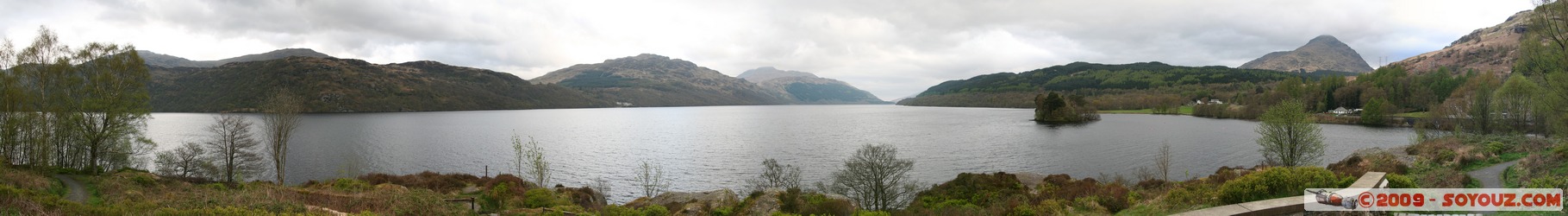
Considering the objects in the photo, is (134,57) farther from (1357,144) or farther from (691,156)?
(1357,144)

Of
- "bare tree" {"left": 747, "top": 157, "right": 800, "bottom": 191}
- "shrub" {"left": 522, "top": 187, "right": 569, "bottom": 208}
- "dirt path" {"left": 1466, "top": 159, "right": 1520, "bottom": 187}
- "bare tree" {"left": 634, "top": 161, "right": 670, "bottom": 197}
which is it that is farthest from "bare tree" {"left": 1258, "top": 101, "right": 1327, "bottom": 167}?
"shrub" {"left": 522, "top": 187, "right": 569, "bottom": 208}

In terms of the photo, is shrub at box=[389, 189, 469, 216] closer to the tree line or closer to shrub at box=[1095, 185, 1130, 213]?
shrub at box=[1095, 185, 1130, 213]

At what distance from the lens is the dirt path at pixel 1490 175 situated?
761 inches

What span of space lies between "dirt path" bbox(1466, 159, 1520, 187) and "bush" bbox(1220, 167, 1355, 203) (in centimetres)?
803

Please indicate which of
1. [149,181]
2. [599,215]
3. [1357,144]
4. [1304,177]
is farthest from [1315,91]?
[149,181]

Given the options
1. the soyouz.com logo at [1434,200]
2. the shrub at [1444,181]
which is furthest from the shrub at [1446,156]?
the soyouz.com logo at [1434,200]

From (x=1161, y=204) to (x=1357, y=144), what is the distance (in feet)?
269

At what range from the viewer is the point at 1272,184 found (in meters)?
15.3

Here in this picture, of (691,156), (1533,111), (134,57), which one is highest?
(134,57)

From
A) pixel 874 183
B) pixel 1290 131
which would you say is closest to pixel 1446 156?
pixel 1290 131

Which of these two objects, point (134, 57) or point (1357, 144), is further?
point (1357, 144)

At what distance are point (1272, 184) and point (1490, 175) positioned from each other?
15.1m

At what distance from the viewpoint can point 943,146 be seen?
255ft

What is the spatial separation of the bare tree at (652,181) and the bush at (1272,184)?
3427 cm
